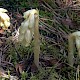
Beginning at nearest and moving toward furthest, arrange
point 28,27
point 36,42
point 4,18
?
point 28,27, point 36,42, point 4,18

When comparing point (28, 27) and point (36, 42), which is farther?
point (36, 42)

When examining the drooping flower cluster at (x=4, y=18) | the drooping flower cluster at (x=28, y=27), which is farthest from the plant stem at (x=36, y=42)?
the drooping flower cluster at (x=4, y=18)

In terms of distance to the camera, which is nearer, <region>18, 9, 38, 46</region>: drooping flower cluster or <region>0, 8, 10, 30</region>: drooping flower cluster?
<region>18, 9, 38, 46</region>: drooping flower cluster

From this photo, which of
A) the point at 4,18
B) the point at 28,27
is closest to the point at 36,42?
the point at 28,27

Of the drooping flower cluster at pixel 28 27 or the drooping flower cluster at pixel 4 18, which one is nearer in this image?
the drooping flower cluster at pixel 28 27

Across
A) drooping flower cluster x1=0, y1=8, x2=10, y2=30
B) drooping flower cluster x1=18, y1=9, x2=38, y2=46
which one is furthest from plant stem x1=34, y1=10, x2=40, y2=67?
drooping flower cluster x1=0, y1=8, x2=10, y2=30

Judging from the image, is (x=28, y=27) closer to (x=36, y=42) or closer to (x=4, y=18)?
(x=36, y=42)

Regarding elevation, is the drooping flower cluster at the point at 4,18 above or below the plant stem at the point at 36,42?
above

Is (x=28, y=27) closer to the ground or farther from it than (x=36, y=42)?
farther from it

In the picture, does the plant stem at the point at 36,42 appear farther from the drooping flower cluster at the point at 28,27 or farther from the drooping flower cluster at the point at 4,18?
the drooping flower cluster at the point at 4,18

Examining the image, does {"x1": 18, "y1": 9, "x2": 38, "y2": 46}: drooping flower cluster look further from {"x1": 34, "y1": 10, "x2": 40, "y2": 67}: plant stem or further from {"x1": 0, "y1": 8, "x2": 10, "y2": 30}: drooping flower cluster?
{"x1": 0, "y1": 8, "x2": 10, "y2": 30}: drooping flower cluster

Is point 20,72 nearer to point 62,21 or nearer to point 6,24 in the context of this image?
point 6,24

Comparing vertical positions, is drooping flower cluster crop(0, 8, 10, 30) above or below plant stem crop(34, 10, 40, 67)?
above
